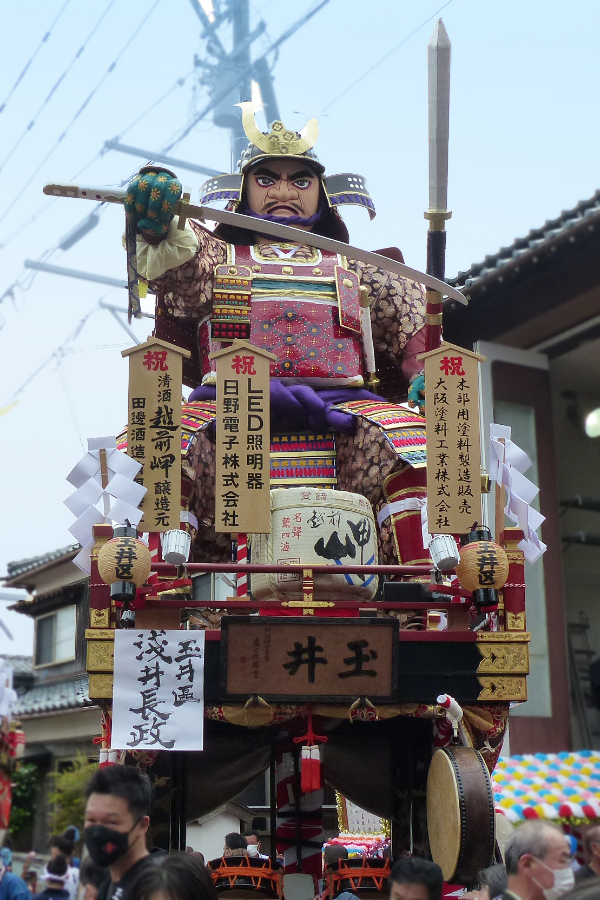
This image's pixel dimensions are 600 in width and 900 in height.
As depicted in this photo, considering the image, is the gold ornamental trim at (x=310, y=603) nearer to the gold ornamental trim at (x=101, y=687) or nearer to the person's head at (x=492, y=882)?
the gold ornamental trim at (x=101, y=687)

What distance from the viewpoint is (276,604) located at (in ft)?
21.7

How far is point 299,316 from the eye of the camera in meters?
8.10

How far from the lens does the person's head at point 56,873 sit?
7754 mm

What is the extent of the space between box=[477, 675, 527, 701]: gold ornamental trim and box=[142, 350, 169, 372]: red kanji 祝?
254 cm

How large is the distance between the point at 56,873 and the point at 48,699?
14.7 meters

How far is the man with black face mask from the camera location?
3.54 m

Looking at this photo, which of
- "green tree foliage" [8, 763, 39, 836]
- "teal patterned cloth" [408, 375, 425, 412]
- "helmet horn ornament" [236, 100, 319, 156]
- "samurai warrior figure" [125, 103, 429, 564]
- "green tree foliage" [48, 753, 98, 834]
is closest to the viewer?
"samurai warrior figure" [125, 103, 429, 564]

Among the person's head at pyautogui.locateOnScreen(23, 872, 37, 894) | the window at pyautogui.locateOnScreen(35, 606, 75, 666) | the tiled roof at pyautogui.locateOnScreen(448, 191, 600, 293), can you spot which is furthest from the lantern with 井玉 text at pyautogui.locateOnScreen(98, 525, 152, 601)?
the window at pyautogui.locateOnScreen(35, 606, 75, 666)

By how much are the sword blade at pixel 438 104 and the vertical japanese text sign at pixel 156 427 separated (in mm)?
1989

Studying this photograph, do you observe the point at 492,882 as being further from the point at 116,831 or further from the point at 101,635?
the point at 101,635

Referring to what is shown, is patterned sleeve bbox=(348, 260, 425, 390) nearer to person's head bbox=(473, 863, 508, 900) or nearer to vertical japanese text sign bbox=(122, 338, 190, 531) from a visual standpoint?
vertical japanese text sign bbox=(122, 338, 190, 531)

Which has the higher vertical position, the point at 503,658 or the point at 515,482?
the point at 515,482

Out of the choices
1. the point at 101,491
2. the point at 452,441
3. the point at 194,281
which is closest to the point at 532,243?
the point at 194,281

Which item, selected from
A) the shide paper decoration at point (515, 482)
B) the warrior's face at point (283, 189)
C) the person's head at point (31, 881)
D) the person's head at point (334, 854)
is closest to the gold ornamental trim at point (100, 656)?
the person's head at point (334, 854)
